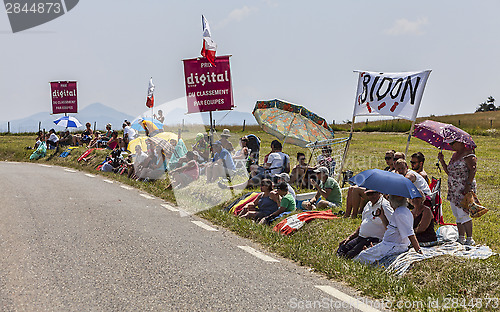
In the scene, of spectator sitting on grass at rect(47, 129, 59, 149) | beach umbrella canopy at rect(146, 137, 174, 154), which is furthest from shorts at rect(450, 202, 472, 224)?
spectator sitting on grass at rect(47, 129, 59, 149)

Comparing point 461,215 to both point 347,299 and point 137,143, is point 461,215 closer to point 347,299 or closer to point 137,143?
point 347,299

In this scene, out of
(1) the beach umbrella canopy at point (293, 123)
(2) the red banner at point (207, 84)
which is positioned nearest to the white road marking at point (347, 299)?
(1) the beach umbrella canopy at point (293, 123)

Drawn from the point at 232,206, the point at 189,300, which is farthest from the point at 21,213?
the point at 189,300

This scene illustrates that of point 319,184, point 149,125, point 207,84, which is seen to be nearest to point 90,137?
point 149,125

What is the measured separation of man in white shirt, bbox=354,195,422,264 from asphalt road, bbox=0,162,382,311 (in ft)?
3.09

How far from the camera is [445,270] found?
613 cm

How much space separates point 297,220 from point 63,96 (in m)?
27.5

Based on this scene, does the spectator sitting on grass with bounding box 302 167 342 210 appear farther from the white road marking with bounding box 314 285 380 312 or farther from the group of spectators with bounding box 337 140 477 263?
the white road marking with bounding box 314 285 380 312

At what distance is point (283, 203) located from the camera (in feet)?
33.6

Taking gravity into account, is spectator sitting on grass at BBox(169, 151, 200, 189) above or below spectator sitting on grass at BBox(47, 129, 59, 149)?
below

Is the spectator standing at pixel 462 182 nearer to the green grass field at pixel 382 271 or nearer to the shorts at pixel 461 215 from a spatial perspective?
the shorts at pixel 461 215

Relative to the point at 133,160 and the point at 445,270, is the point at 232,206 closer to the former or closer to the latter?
the point at 445,270

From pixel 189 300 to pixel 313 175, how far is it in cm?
809

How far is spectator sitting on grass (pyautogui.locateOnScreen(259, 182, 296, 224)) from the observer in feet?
32.9
